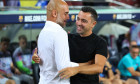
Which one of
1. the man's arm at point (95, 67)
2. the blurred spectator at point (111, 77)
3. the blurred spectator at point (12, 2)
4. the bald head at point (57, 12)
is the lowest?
the blurred spectator at point (111, 77)

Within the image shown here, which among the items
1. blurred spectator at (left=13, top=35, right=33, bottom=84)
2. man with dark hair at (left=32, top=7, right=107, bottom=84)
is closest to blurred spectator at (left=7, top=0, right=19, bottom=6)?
blurred spectator at (left=13, top=35, right=33, bottom=84)

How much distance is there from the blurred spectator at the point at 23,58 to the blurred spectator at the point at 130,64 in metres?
1.90

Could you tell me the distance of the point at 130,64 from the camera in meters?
5.98

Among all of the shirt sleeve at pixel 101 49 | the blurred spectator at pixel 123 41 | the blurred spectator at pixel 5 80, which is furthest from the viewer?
the blurred spectator at pixel 123 41

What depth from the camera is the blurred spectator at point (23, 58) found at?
16.9 ft

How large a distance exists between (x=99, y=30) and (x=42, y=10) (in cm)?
162

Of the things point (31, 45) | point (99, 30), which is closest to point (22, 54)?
point (31, 45)

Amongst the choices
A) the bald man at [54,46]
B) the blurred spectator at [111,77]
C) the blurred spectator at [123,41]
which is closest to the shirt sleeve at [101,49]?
the bald man at [54,46]

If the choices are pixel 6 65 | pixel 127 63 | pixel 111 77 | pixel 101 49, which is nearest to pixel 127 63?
pixel 127 63

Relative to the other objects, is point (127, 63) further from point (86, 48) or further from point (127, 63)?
point (86, 48)

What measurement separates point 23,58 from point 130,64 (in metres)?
2.11

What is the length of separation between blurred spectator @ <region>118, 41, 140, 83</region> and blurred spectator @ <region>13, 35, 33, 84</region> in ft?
6.22

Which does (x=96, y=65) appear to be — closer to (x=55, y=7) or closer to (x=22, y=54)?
(x=55, y=7)

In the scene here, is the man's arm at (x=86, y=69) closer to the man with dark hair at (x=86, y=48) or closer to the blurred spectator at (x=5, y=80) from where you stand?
the man with dark hair at (x=86, y=48)
